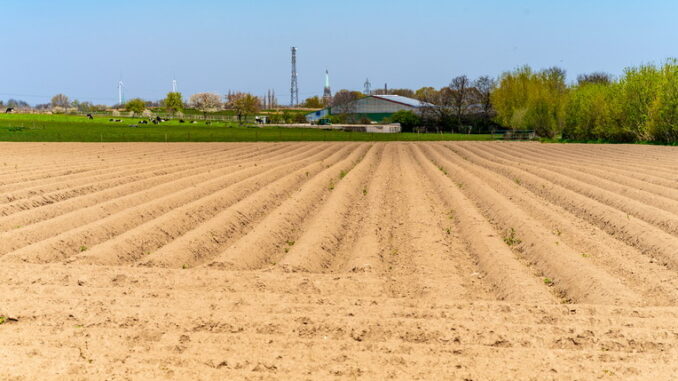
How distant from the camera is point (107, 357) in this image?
227 inches

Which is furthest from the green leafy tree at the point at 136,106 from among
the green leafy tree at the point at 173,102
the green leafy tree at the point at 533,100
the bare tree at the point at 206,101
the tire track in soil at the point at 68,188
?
the tire track in soil at the point at 68,188

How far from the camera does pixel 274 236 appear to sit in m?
11.6

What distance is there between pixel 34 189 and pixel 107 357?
11.8 meters

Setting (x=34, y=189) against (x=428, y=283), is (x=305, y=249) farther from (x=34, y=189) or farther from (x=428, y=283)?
(x=34, y=189)

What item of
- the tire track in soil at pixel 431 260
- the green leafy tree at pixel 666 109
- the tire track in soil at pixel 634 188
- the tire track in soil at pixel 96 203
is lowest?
the tire track in soil at pixel 431 260

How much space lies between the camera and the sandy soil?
5723mm

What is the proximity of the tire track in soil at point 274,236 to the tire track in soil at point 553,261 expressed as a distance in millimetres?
3829

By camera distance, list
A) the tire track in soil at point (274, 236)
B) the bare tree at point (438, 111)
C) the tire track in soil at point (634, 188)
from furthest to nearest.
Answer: the bare tree at point (438, 111) < the tire track in soil at point (634, 188) < the tire track in soil at point (274, 236)

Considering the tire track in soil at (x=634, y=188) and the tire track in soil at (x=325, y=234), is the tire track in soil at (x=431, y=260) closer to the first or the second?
the tire track in soil at (x=325, y=234)

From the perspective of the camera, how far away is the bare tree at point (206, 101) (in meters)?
158

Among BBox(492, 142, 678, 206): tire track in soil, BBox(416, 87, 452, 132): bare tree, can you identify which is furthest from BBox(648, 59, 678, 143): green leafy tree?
BBox(416, 87, 452, 132): bare tree

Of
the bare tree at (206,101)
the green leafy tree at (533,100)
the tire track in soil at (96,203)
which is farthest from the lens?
the bare tree at (206,101)

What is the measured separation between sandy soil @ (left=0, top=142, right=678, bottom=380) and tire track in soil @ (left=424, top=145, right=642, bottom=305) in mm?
37

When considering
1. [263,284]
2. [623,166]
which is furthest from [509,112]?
[263,284]
